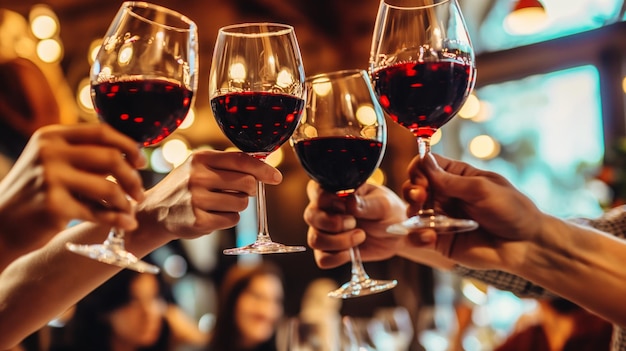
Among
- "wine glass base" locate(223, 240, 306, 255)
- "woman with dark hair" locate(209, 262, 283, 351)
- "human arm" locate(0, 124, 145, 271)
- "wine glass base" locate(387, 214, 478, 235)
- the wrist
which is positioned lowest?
"woman with dark hair" locate(209, 262, 283, 351)

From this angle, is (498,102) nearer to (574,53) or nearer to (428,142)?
(574,53)

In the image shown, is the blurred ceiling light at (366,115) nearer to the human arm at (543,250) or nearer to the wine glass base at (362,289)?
the human arm at (543,250)

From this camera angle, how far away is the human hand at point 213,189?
1.06 meters

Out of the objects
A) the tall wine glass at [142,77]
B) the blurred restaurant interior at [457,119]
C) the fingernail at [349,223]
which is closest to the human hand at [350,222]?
the fingernail at [349,223]

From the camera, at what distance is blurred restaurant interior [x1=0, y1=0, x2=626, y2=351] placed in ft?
17.8

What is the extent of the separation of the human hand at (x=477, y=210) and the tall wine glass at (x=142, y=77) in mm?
435

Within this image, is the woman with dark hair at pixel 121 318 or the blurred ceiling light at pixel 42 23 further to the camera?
the blurred ceiling light at pixel 42 23

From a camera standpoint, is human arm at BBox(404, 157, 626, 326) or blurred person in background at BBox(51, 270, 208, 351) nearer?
human arm at BBox(404, 157, 626, 326)

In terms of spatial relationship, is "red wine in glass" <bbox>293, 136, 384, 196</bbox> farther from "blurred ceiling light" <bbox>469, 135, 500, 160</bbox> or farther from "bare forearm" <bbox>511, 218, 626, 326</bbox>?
"blurred ceiling light" <bbox>469, 135, 500, 160</bbox>

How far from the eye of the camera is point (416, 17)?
1.12 metres

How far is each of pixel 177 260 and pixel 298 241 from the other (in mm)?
2166

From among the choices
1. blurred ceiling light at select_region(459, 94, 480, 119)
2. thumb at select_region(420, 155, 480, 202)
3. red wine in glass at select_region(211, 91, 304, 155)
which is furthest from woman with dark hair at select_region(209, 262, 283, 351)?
blurred ceiling light at select_region(459, 94, 480, 119)

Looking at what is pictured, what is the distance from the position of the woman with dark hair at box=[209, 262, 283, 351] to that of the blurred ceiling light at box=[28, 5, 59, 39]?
1.75 metres

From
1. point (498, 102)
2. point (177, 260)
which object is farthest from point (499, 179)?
point (498, 102)
